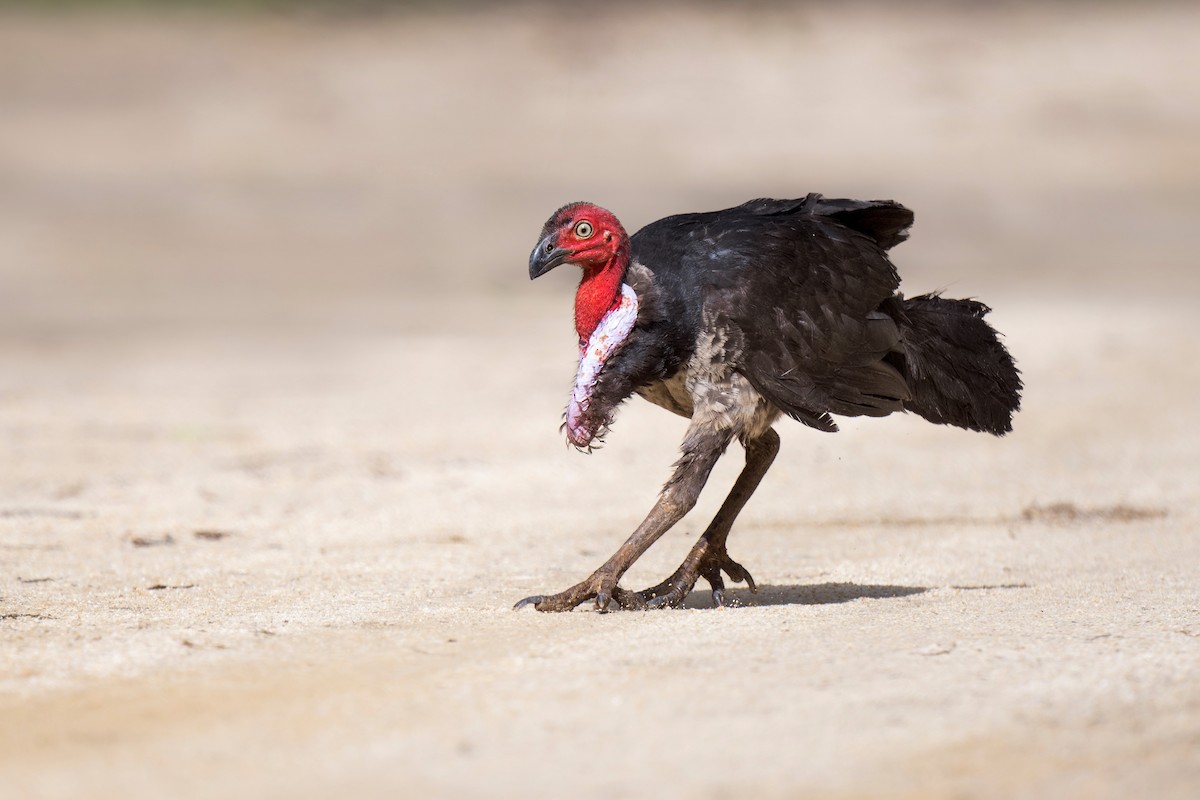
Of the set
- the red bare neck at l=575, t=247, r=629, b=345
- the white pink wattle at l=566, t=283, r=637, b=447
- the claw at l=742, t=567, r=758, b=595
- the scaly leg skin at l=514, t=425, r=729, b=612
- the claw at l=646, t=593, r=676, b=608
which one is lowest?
the claw at l=646, t=593, r=676, b=608

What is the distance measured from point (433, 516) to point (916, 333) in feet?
8.79

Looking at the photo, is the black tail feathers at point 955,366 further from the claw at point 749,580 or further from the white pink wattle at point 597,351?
the white pink wattle at point 597,351

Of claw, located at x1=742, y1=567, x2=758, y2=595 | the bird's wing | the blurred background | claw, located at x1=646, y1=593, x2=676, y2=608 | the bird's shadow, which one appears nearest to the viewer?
the bird's wing

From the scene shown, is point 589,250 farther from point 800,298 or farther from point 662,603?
point 662,603

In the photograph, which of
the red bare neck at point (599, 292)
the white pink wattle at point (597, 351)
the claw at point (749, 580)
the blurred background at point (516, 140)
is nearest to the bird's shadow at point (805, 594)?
the claw at point (749, 580)

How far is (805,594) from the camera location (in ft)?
18.4

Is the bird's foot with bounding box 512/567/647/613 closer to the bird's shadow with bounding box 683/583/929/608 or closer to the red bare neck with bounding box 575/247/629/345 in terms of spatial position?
the bird's shadow with bounding box 683/583/929/608

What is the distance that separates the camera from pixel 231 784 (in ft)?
10.7

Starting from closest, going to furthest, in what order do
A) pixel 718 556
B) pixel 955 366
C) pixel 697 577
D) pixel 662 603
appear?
pixel 662 603 → pixel 697 577 → pixel 718 556 → pixel 955 366

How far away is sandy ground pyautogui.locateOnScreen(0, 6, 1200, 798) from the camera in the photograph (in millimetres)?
3578

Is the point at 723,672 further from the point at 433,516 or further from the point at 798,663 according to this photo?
the point at 433,516

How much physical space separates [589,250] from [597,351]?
320 mm

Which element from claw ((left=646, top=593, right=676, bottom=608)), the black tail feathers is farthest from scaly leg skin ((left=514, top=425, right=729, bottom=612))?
the black tail feathers

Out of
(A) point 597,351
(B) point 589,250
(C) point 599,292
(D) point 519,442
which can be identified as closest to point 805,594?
(A) point 597,351
